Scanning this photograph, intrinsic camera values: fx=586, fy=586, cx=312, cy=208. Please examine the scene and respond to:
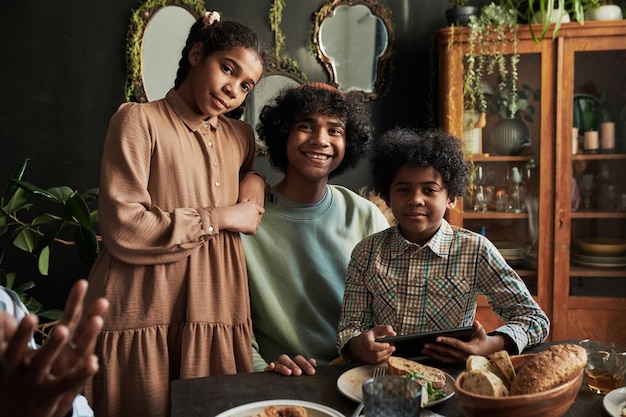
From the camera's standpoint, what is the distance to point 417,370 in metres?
1.28

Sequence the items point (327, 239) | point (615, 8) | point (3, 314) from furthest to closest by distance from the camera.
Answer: point (615, 8) → point (327, 239) → point (3, 314)

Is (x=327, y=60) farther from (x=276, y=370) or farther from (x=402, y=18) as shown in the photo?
(x=276, y=370)

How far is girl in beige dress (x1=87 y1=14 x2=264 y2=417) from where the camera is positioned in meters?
1.55

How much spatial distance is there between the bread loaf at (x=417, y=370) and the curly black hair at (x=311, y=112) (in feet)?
3.03

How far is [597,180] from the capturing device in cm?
358

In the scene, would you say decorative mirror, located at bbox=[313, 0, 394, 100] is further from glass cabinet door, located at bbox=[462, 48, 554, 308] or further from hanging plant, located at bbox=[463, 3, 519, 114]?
glass cabinet door, located at bbox=[462, 48, 554, 308]

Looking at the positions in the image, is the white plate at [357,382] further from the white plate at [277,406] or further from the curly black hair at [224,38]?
the curly black hair at [224,38]

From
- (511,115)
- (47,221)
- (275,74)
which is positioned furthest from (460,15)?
(47,221)

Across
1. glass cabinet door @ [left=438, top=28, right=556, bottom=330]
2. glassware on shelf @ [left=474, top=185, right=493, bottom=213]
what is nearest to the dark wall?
glass cabinet door @ [left=438, top=28, right=556, bottom=330]

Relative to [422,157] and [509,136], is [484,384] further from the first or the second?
[509,136]

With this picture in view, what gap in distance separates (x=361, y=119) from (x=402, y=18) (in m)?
2.09

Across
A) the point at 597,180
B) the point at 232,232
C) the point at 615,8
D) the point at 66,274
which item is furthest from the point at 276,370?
the point at 615,8

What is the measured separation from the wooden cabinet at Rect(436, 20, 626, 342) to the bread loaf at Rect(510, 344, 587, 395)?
2.57 metres

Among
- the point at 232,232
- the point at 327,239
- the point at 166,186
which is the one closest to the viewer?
the point at 166,186
